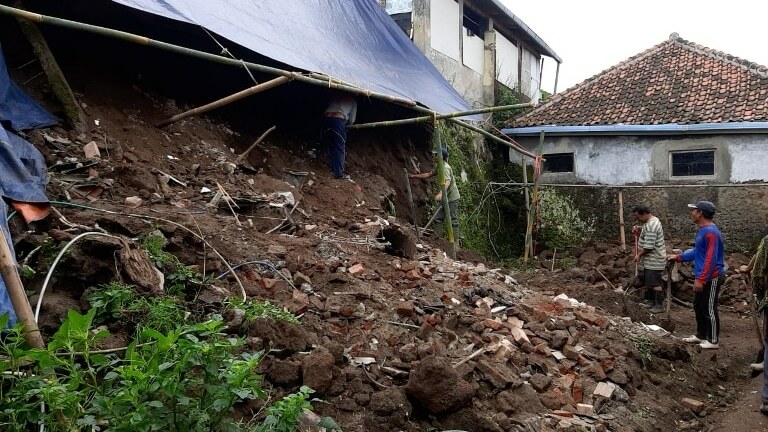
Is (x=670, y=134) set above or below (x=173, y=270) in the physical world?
above

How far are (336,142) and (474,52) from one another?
7.49 meters

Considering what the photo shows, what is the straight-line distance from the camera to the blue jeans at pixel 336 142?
843cm

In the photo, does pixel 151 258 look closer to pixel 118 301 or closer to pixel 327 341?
pixel 118 301

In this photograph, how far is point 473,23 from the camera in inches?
594

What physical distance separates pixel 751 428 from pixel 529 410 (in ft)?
6.65

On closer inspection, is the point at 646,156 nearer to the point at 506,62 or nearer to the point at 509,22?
the point at 506,62

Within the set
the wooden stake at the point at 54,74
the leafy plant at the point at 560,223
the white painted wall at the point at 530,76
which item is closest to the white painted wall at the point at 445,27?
the leafy plant at the point at 560,223

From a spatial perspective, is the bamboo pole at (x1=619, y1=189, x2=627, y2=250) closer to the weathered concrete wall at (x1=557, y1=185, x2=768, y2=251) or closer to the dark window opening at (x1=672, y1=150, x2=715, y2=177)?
the weathered concrete wall at (x1=557, y1=185, x2=768, y2=251)

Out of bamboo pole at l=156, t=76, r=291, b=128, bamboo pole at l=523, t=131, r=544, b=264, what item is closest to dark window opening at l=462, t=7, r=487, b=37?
bamboo pole at l=523, t=131, r=544, b=264

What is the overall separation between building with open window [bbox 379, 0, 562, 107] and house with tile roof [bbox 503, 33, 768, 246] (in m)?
1.62

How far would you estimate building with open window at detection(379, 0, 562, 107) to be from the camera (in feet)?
41.8

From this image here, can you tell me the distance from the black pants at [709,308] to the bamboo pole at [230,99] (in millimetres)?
5328

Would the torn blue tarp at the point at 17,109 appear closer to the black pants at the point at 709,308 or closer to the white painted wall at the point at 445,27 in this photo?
the black pants at the point at 709,308

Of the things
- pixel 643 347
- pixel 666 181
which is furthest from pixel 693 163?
pixel 643 347
